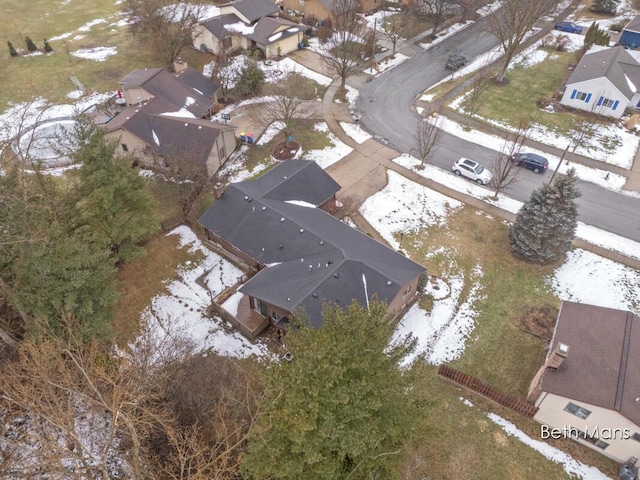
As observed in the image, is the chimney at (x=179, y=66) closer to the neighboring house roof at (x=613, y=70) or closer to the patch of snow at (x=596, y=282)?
the neighboring house roof at (x=613, y=70)

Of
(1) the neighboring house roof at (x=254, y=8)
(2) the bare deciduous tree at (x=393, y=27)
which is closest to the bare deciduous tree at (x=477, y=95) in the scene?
(2) the bare deciduous tree at (x=393, y=27)

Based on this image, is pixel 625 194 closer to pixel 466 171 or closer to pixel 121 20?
pixel 466 171

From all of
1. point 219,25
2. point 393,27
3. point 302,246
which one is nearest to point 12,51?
point 219,25

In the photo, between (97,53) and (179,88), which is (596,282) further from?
(97,53)

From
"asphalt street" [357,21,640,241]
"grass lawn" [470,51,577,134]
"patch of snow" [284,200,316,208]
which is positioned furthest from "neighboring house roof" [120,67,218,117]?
"grass lawn" [470,51,577,134]

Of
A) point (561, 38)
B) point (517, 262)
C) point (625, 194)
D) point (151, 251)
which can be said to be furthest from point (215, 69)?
point (561, 38)
